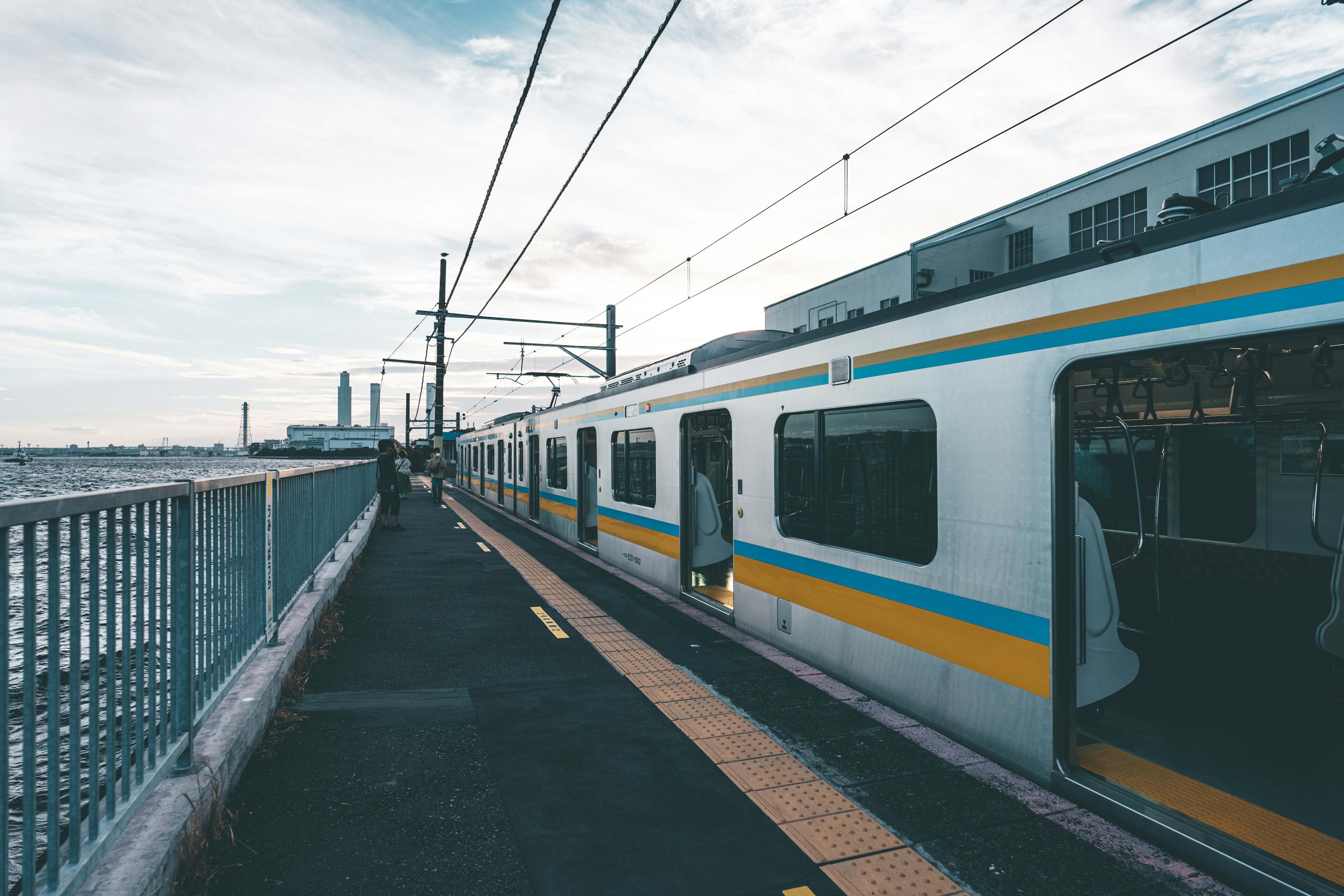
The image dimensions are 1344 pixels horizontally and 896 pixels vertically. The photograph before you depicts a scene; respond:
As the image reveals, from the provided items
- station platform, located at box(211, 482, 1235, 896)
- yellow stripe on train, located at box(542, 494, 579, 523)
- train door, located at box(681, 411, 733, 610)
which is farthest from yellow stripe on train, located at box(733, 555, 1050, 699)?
yellow stripe on train, located at box(542, 494, 579, 523)

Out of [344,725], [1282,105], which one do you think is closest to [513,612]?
[344,725]

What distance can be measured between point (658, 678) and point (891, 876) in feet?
8.55

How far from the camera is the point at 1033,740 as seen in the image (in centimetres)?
352

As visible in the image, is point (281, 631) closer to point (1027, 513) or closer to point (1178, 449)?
point (1027, 513)

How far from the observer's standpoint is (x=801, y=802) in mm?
3408

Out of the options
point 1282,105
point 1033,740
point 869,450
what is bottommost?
point 1033,740

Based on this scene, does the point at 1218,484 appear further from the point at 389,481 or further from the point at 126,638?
the point at 389,481

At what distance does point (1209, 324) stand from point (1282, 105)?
69.1 feet

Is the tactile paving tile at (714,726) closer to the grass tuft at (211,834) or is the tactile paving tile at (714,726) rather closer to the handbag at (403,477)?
the grass tuft at (211,834)

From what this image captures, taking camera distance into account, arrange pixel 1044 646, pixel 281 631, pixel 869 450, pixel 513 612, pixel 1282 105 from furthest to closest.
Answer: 1. pixel 1282 105
2. pixel 513 612
3. pixel 281 631
4. pixel 869 450
5. pixel 1044 646

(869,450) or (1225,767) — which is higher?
(869,450)

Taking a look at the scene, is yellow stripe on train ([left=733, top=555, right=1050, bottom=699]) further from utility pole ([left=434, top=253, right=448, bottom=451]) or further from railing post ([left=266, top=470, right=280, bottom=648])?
utility pole ([left=434, top=253, right=448, bottom=451])

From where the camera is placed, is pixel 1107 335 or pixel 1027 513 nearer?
pixel 1107 335

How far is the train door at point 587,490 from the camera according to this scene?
11.8 m
